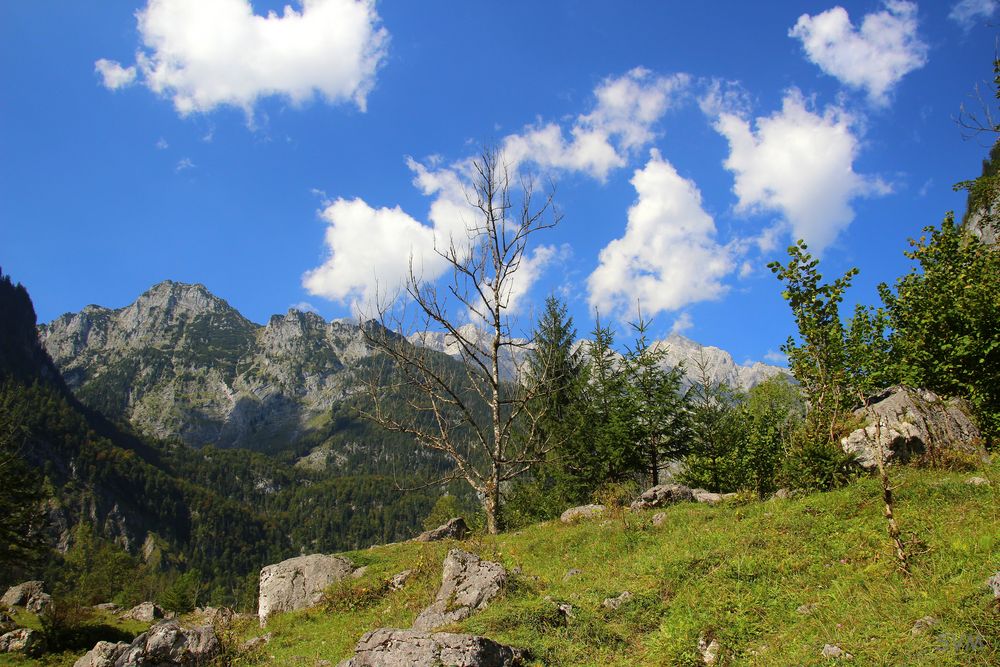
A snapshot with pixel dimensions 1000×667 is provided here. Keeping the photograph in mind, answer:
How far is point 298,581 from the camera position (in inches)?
624

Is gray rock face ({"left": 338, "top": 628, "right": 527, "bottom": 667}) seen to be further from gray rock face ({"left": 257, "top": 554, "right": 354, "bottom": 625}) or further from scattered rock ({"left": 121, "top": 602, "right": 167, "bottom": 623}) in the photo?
scattered rock ({"left": 121, "top": 602, "right": 167, "bottom": 623})

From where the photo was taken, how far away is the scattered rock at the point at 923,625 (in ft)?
19.8

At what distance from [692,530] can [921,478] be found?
212 inches

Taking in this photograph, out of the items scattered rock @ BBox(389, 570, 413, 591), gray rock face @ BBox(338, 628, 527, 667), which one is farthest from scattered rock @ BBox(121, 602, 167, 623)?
gray rock face @ BBox(338, 628, 527, 667)

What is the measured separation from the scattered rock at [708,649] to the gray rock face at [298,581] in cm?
1136

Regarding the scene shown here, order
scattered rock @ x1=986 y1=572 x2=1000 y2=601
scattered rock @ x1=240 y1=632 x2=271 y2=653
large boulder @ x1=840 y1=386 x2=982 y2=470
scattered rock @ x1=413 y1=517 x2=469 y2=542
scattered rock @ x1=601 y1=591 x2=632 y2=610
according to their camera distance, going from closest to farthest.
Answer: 1. scattered rock @ x1=986 y1=572 x2=1000 y2=601
2. scattered rock @ x1=601 y1=591 x2=632 y2=610
3. scattered rock @ x1=240 y1=632 x2=271 y2=653
4. large boulder @ x1=840 y1=386 x2=982 y2=470
5. scattered rock @ x1=413 y1=517 x2=469 y2=542

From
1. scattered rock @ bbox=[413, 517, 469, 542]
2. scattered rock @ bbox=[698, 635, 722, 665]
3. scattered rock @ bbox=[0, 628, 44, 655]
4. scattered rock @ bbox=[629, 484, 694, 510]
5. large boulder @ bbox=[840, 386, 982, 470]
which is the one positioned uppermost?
large boulder @ bbox=[840, 386, 982, 470]

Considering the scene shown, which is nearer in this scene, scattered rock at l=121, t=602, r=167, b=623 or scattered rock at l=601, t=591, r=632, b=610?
scattered rock at l=601, t=591, r=632, b=610

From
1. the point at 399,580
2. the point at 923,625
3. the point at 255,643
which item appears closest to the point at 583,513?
the point at 399,580

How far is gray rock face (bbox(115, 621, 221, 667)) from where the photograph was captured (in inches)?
392

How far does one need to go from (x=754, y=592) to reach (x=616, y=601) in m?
2.20

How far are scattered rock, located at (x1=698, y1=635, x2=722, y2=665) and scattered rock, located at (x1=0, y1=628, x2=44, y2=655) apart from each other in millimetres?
22967

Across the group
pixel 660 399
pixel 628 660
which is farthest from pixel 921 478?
pixel 660 399

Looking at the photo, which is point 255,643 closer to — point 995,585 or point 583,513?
point 583,513
